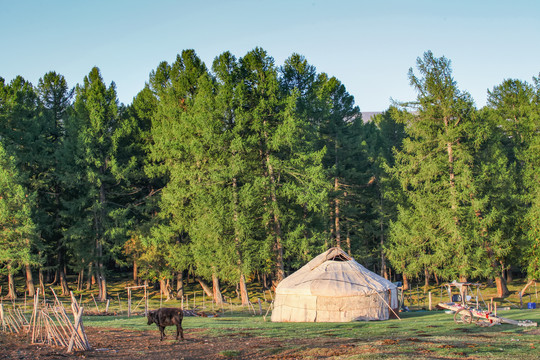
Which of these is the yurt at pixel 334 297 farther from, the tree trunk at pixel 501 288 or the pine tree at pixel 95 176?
the pine tree at pixel 95 176

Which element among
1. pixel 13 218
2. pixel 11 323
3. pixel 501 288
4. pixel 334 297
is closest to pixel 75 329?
pixel 11 323

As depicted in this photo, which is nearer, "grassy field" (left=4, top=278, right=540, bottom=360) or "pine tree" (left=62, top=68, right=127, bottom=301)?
"grassy field" (left=4, top=278, right=540, bottom=360)

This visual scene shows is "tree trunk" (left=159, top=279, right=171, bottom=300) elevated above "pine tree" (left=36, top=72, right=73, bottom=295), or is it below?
below

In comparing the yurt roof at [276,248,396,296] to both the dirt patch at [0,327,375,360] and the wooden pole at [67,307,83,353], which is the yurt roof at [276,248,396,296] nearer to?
the dirt patch at [0,327,375,360]

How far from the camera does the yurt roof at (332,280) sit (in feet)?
75.5

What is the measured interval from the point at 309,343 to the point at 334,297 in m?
8.88

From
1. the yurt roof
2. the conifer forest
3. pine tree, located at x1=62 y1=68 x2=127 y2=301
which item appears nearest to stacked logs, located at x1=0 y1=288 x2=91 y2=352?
the yurt roof

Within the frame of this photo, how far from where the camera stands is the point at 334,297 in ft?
74.9

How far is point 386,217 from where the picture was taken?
145 ft

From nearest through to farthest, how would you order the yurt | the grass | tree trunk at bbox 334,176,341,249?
the grass
the yurt
tree trunk at bbox 334,176,341,249

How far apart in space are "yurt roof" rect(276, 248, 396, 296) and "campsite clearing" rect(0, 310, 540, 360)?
3368mm

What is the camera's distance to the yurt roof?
2300 centimetres

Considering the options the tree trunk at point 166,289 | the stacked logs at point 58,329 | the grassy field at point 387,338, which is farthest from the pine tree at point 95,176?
the stacked logs at point 58,329

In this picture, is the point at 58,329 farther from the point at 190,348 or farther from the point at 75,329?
the point at 190,348
